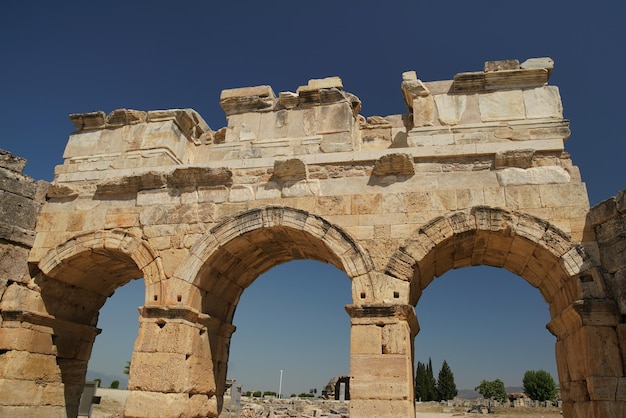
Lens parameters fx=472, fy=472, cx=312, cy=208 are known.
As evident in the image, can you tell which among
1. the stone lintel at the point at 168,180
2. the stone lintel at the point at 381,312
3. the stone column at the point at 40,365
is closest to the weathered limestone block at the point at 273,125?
the stone lintel at the point at 168,180

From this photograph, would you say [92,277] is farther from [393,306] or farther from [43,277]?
[393,306]

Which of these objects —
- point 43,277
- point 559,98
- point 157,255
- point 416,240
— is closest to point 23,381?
point 43,277

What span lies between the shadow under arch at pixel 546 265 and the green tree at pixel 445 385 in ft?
111

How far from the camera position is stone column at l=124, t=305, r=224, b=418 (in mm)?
6031

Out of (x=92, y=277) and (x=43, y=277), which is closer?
(x=43, y=277)

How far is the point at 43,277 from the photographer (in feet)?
24.5

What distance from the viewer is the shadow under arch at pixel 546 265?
217 inches

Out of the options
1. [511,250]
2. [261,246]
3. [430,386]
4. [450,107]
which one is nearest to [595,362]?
[511,250]

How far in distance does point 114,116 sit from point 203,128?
5.08 ft

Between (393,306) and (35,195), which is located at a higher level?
(35,195)

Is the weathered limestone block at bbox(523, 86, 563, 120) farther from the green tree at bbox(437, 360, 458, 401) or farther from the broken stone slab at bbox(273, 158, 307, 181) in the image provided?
the green tree at bbox(437, 360, 458, 401)

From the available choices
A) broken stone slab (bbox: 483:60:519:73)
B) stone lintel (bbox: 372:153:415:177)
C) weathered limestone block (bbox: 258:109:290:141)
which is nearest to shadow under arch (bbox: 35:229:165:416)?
weathered limestone block (bbox: 258:109:290:141)

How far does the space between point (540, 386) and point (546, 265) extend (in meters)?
39.1

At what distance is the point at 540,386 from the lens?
129ft
